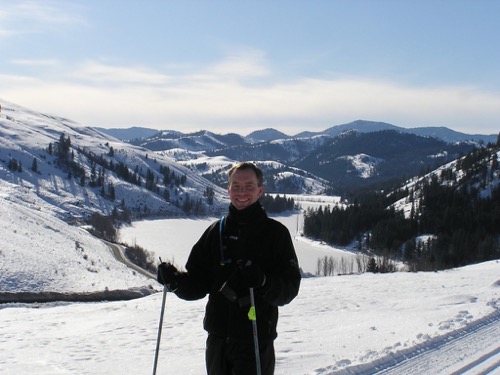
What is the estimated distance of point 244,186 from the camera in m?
4.80

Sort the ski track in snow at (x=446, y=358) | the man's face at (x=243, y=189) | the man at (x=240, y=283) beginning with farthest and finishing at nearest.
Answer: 1. the ski track in snow at (x=446, y=358)
2. the man's face at (x=243, y=189)
3. the man at (x=240, y=283)

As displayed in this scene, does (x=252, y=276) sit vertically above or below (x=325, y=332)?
above

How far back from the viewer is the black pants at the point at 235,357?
4.61m

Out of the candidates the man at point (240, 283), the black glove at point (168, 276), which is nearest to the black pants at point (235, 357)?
Result: the man at point (240, 283)

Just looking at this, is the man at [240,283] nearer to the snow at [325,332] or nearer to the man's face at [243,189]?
the man's face at [243,189]

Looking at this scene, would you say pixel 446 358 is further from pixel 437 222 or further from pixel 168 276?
pixel 437 222

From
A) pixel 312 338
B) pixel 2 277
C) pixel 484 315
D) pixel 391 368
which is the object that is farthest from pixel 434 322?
pixel 2 277

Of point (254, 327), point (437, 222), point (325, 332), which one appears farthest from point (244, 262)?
point (437, 222)

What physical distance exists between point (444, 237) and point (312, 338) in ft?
392

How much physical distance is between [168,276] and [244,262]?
852mm

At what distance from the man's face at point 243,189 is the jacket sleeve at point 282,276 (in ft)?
1.34

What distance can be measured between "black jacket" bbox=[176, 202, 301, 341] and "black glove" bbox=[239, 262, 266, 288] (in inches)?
6.4

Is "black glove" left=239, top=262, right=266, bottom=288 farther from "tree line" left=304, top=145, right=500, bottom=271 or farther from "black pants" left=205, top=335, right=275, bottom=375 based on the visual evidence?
"tree line" left=304, top=145, right=500, bottom=271

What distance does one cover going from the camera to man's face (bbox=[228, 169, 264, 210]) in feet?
15.7
